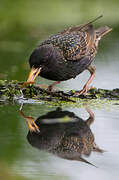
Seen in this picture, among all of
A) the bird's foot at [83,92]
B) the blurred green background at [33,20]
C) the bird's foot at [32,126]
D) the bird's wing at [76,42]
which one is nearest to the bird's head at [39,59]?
the bird's wing at [76,42]

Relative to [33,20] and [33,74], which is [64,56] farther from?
[33,20]

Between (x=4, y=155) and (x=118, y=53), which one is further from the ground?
(x=118, y=53)

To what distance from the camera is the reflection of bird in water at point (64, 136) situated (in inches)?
180

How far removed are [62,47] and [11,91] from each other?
0.98 m

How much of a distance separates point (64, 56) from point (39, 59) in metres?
0.61

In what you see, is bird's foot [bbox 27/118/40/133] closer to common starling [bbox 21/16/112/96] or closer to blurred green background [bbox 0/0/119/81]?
common starling [bbox 21/16/112/96]

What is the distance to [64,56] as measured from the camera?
269 inches

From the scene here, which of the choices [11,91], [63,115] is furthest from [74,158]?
[11,91]

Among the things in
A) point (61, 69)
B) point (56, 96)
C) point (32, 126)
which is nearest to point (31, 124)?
point (32, 126)

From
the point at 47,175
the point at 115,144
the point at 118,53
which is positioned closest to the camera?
the point at 47,175

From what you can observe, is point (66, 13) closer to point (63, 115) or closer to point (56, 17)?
point (56, 17)

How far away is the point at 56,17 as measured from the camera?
1473 centimetres

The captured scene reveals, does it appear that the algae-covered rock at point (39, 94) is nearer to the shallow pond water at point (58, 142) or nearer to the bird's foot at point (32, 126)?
the shallow pond water at point (58, 142)

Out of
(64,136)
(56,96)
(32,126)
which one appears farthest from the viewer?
(56,96)
